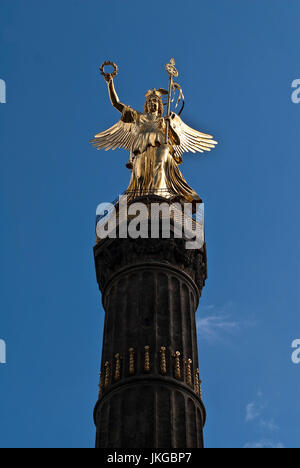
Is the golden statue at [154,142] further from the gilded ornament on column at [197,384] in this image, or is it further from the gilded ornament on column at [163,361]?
the gilded ornament on column at [197,384]

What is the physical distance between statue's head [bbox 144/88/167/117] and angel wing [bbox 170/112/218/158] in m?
0.70

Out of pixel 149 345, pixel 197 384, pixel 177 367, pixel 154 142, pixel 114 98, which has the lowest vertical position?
pixel 197 384

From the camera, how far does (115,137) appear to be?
40.8 m

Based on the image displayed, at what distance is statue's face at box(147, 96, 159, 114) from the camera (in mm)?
39031

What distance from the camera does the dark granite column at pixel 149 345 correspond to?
27.0m

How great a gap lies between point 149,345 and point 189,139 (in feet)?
47.9

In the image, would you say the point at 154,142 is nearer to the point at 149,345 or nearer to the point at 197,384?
the point at 149,345

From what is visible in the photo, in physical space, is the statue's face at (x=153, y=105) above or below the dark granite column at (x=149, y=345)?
above

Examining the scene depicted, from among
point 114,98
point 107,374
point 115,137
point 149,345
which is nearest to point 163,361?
point 149,345

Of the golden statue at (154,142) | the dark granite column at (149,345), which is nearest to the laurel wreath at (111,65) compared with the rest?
the golden statue at (154,142)

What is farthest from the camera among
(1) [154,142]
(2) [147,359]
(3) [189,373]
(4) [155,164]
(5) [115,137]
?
(5) [115,137]

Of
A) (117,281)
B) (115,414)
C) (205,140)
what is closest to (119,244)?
(117,281)

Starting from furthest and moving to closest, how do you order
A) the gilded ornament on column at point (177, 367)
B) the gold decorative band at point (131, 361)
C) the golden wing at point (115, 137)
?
the golden wing at point (115, 137) < the gilded ornament on column at point (177, 367) < the gold decorative band at point (131, 361)
